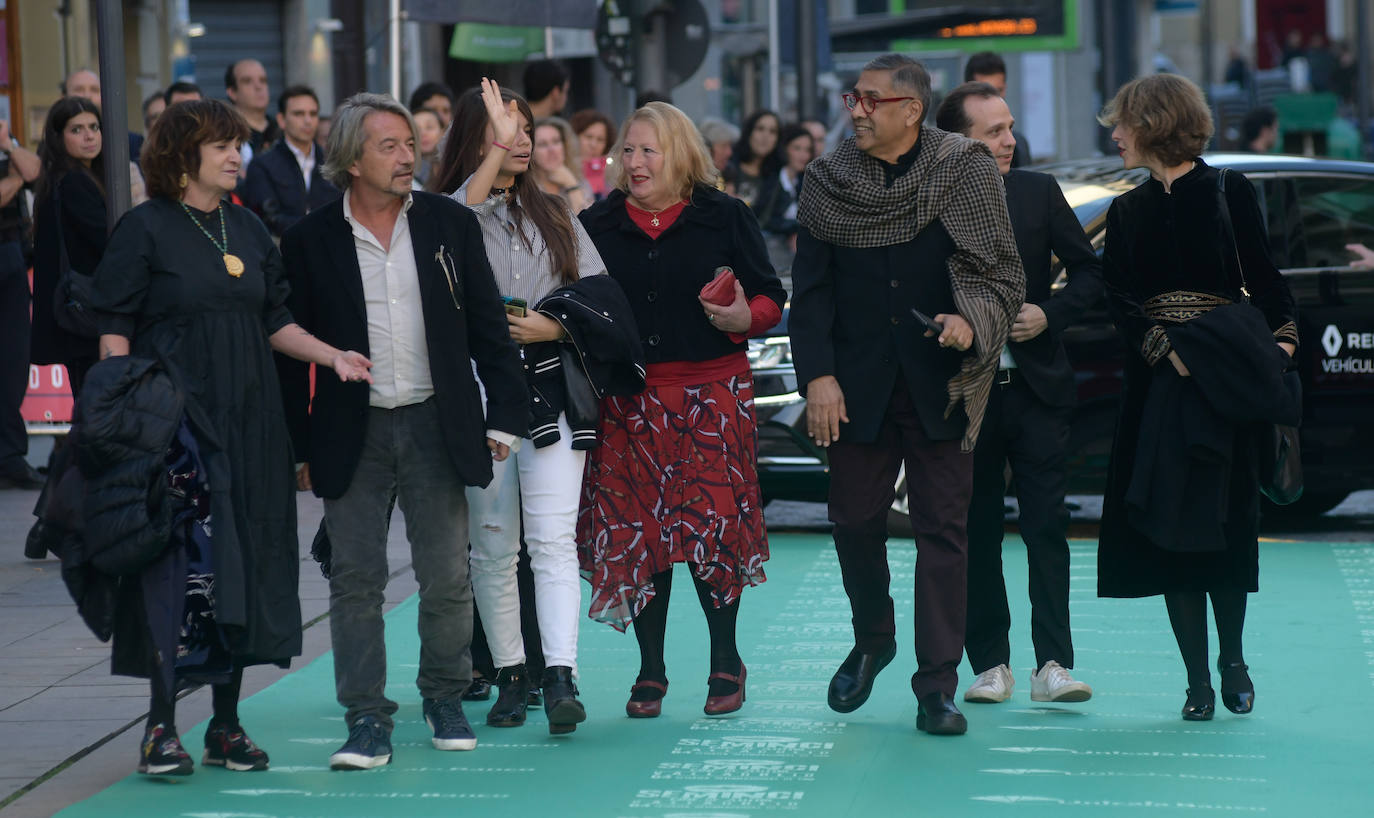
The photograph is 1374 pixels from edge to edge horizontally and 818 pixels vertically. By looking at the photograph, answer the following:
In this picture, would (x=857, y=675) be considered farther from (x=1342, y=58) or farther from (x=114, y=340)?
(x=1342, y=58)

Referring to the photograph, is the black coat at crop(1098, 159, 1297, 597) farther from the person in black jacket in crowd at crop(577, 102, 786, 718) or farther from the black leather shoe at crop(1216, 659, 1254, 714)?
the person in black jacket in crowd at crop(577, 102, 786, 718)

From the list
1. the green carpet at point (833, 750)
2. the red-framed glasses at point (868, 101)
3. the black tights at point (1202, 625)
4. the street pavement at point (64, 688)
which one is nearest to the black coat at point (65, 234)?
the street pavement at point (64, 688)

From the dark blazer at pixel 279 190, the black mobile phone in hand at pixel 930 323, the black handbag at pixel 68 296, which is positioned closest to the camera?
the black mobile phone in hand at pixel 930 323

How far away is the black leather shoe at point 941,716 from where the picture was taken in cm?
611

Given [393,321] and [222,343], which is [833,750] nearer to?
[393,321]

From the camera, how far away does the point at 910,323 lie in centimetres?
624

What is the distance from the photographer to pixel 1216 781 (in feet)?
18.4

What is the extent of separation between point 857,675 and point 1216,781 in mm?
1181

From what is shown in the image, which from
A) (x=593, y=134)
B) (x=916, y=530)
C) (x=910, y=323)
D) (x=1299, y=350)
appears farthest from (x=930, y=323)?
(x=593, y=134)

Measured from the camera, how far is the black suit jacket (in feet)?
19.3

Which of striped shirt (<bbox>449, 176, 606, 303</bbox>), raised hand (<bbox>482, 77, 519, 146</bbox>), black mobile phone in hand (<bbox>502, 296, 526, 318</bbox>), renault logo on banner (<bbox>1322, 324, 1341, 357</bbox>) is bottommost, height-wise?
renault logo on banner (<bbox>1322, 324, 1341, 357</bbox>)

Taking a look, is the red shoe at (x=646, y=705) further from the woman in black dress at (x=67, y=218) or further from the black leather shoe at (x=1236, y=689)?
the woman in black dress at (x=67, y=218)

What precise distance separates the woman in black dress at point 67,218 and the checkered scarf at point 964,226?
418 cm

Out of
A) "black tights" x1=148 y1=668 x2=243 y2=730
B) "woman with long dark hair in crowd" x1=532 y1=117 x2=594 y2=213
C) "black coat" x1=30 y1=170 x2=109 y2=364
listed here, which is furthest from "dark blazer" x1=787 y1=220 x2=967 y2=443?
"black coat" x1=30 y1=170 x2=109 y2=364
